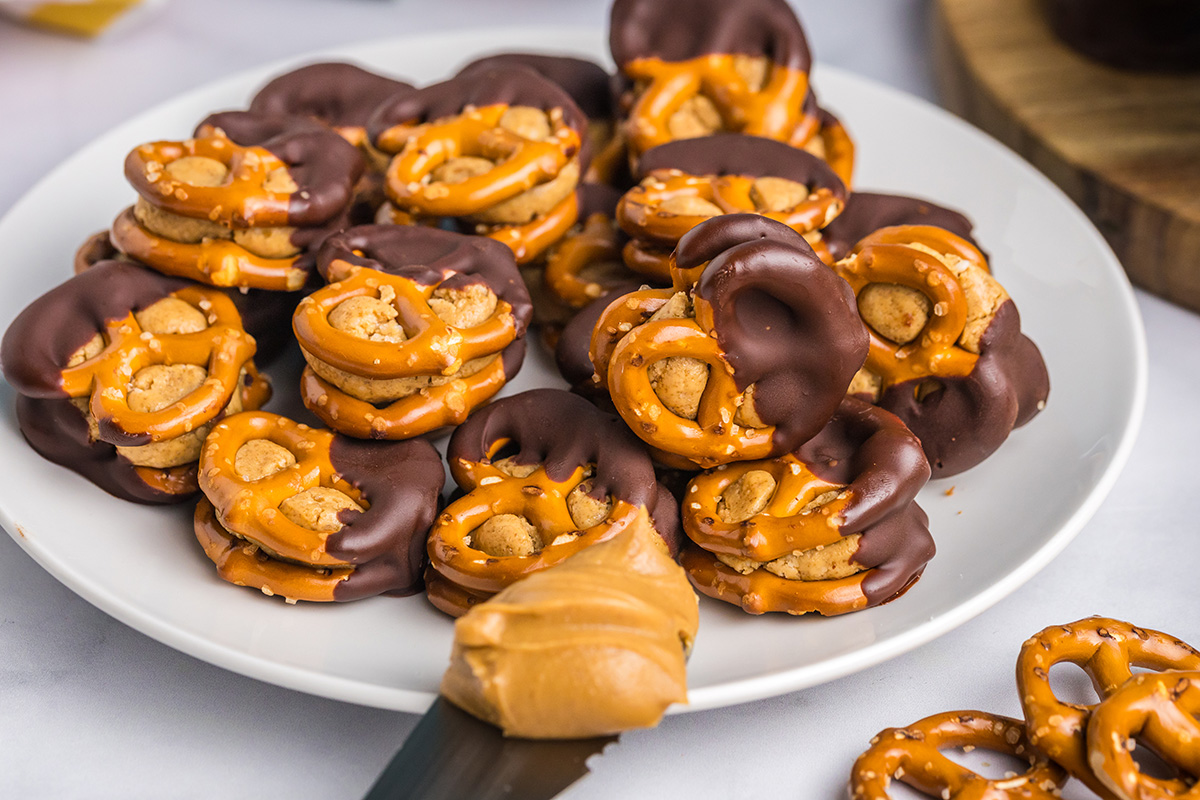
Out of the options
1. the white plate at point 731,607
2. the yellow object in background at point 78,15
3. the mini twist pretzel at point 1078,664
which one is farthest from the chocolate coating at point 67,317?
the yellow object in background at point 78,15

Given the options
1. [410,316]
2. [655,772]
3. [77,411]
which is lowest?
[655,772]

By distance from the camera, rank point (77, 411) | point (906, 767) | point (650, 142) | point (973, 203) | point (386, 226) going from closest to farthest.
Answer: point (906, 767) → point (77, 411) → point (386, 226) → point (650, 142) → point (973, 203)

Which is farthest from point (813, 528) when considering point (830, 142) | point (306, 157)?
point (306, 157)

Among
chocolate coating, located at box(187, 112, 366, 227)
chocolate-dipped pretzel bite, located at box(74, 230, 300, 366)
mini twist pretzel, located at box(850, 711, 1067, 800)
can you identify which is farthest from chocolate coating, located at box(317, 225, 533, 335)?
mini twist pretzel, located at box(850, 711, 1067, 800)

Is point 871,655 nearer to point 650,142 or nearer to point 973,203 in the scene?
point 650,142

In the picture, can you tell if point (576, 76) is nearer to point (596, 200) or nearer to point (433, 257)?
point (596, 200)

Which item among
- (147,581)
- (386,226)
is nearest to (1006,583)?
(386,226)
